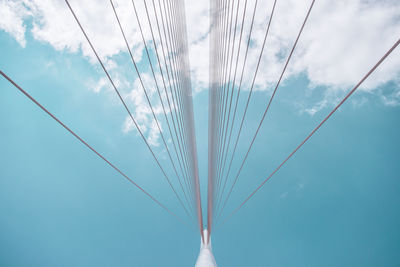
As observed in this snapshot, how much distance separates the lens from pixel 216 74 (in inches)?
359

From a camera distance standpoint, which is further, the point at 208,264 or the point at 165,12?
the point at 208,264

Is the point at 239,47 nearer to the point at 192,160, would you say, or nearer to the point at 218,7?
the point at 218,7

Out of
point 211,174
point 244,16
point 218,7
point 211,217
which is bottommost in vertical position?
point 211,217

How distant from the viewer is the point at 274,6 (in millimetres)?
4621

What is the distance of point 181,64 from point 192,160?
5201mm

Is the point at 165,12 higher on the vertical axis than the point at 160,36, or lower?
higher

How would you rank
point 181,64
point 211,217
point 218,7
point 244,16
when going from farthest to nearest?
point 211,217
point 181,64
point 218,7
point 244,16

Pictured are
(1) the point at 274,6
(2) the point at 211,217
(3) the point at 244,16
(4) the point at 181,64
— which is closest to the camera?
(1) the point at 274,6

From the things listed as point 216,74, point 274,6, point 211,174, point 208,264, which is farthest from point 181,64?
point 208,264

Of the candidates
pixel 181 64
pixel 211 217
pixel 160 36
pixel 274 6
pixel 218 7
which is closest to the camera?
pixel 274 6

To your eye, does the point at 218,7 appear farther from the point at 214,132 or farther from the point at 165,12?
the point at 214,132

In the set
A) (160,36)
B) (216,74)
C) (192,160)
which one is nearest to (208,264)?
(192,160)

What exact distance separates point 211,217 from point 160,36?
9917 mm

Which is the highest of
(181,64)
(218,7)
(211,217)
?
(218,7)
